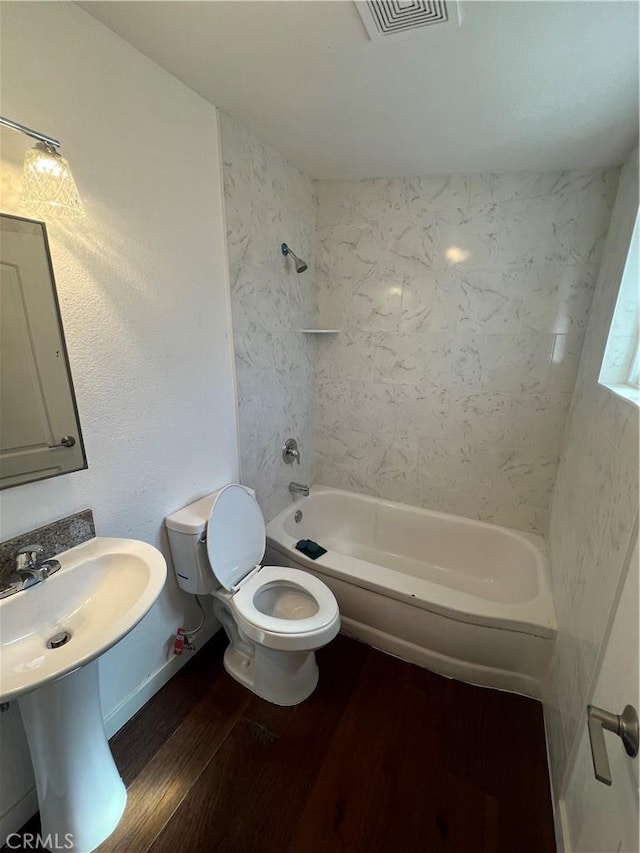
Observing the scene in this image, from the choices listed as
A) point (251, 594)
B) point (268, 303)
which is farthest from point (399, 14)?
point (251, 594)

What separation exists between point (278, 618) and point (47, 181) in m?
1.64

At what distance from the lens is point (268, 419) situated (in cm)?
193

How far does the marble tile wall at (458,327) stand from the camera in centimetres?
175

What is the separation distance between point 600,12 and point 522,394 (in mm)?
1412

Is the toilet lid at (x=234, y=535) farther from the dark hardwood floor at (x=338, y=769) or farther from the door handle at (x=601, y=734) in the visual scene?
the door handle at (x=601, y=734)

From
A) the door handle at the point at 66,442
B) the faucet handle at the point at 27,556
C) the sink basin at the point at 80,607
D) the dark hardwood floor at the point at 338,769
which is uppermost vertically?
the door handle at the point at 66,442

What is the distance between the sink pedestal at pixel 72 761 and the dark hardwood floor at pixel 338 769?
0.30 feet

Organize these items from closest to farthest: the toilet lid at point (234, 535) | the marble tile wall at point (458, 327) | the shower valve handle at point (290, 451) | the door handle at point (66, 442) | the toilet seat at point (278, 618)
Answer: the door handle at point (66, 442), the toilet seat at point (278, 618), the toilet lid at point (234, 535), the marble tile wall at point (458, 327), the shower valve handle at point (290, 451)

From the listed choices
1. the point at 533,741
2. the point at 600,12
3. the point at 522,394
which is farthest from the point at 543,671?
the point at 600,12

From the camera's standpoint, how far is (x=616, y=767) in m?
0.65

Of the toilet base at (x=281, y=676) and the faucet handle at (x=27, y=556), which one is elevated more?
the faucet handle at (x=27, y=556)

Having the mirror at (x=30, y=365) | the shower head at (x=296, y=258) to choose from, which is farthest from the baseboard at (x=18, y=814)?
the shower head at (x=296, y=258)

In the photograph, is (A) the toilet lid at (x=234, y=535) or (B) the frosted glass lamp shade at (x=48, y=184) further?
(A) the toilet lid at (x=234, y=535)

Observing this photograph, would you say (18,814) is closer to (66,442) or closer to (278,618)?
(278,618)
